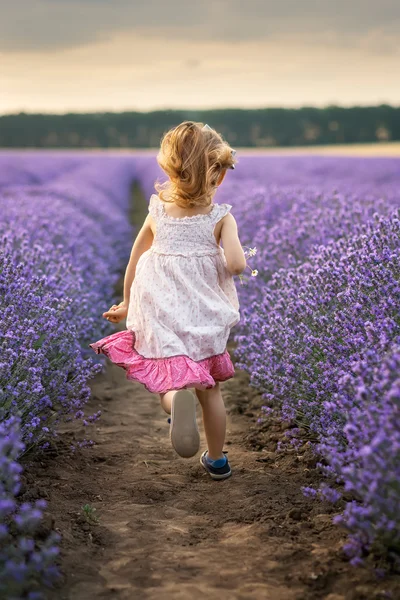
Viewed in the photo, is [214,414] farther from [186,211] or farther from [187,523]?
[186,211]

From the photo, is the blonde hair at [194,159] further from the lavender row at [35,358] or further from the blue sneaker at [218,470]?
the blue sneaker at [218,470]

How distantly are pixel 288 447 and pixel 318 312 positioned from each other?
0.65 m

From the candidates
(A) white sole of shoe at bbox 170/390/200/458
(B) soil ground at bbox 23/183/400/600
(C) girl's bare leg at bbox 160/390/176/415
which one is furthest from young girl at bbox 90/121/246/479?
(B) soil ground at bbox 23/183/400/600

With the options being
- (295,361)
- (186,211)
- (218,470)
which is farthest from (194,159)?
(218,470)

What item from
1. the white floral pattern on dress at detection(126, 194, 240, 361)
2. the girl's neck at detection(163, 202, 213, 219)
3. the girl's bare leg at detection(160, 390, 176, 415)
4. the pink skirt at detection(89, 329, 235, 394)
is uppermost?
the girl's neck at detection(163, 202, 213, 219)

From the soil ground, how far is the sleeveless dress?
0.46 m

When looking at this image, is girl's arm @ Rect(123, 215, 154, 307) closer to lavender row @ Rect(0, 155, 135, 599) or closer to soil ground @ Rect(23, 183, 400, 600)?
lavender row @ Rect(0, 155, 135, 599)

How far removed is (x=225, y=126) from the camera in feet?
178

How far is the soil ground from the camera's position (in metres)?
2.09

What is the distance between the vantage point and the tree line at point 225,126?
5075 centimetres

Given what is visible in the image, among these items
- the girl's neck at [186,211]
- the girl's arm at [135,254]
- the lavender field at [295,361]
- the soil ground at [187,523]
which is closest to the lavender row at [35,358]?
the lavender field at [295,361]

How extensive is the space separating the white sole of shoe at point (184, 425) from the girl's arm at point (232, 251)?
1.94ft

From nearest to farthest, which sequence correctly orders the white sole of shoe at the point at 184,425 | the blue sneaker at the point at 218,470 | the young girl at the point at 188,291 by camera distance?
the white sole of shoe at the point at 184,425, the young girl at the point at 188,291, the blue sneaker at the point at 218,470

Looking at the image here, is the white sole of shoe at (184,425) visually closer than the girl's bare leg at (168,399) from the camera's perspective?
Yes
